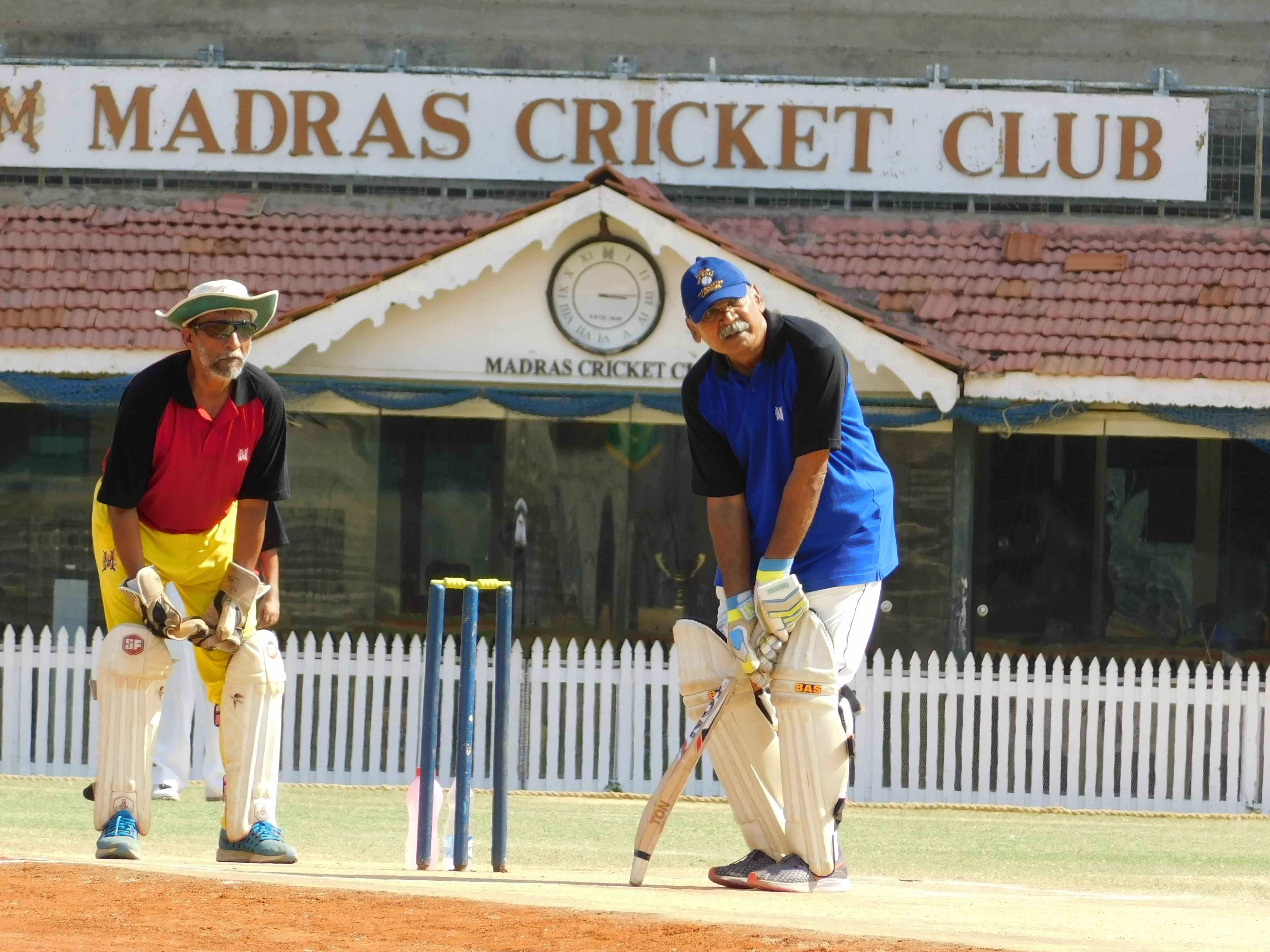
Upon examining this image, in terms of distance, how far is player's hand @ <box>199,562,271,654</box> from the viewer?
6625 mm

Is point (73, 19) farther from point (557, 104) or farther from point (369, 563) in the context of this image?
point (369, 563)

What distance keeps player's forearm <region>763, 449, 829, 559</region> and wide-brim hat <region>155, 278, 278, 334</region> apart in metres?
1.84

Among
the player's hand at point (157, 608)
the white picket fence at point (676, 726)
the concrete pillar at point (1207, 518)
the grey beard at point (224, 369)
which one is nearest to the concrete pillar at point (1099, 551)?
the concrete pillar at point (1207, 518)

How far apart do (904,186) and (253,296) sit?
9.57 m

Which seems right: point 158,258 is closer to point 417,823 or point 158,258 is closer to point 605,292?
point 605,292

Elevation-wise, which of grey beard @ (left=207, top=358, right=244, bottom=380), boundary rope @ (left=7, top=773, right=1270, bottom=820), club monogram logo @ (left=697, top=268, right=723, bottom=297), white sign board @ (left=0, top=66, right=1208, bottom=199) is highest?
white sign board @ (left=0, top=66, right=1208, bottom=199)

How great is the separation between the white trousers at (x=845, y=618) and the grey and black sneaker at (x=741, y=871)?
64 cm

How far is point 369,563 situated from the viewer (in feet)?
49.6

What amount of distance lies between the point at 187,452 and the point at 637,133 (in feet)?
29.9

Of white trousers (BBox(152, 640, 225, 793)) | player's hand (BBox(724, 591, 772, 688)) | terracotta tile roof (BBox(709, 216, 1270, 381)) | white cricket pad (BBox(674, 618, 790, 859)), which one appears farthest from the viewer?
terracotta tile roof (BBox(709, 216, 1270, 381))

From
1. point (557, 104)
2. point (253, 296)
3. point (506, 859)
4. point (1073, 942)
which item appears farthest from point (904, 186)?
point (1073, 942)

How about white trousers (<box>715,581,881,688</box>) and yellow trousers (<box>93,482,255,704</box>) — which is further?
yellow trousers (<box>93,482,255,704</box>)

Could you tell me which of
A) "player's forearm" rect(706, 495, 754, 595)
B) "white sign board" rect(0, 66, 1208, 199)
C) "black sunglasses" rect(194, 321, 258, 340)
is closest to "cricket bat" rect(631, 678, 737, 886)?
"player's forearm" rect(706, 495, 754, 595)

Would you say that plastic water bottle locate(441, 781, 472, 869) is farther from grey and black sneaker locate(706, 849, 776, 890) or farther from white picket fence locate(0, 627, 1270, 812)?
white picket fence locate(0, 627, 1270, 812)
